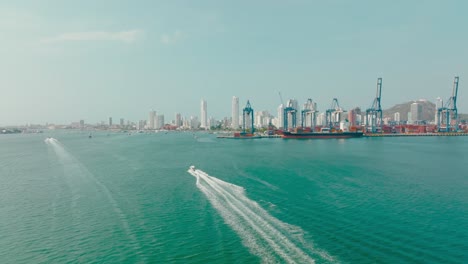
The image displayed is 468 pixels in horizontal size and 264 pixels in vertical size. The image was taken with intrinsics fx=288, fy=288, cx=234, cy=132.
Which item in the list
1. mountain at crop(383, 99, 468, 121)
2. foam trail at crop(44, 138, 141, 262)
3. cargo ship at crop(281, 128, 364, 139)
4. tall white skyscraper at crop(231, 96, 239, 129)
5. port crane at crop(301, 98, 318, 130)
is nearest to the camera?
foam trail at crop(44, 138, 141, 262)

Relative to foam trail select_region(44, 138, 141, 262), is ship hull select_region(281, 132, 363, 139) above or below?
above

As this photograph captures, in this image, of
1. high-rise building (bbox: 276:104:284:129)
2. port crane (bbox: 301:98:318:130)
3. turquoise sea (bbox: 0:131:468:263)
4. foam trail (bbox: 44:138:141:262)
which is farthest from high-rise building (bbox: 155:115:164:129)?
turquoise sea (bbox: 0:131:468:263)

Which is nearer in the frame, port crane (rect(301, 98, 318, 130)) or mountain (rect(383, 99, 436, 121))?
port crane (rect(301, 98, 318, 130))

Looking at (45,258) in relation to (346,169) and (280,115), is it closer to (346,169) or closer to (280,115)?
(346,169)

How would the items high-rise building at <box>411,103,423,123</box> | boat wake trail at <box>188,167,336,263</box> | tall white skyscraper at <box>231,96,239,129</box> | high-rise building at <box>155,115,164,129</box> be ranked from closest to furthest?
boat wake trail at <box>188,167,336,263</box>
tall white skyscraper at <box>231,96,239,129</box>
high-rise building at <box>411,103,423,123</box>
high-rise building at <box>155,115,164,129</box>

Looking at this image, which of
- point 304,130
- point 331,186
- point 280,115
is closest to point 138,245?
point 331,186

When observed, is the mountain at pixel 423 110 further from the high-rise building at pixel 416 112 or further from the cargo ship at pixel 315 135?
the cargo ship at pixel 315 135

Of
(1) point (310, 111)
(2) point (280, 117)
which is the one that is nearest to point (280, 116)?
(2) point (280, 117)

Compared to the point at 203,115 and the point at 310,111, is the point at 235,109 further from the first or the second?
the point at 310,111

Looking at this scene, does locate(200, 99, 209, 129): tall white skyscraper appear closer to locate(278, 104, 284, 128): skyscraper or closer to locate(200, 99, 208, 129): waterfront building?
locate(200, 99, 208, 129): waterfront building

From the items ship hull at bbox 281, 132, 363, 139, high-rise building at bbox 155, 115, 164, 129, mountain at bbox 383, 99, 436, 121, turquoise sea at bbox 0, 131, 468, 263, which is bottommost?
turquoise sea at bbox 0, 131, 468, 263
